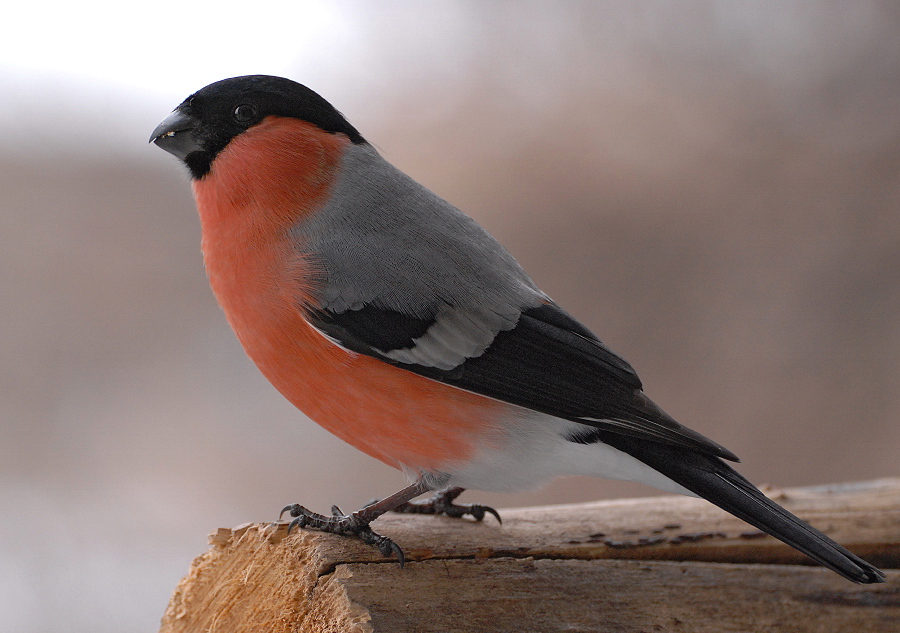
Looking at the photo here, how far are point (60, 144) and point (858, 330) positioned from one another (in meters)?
5.38

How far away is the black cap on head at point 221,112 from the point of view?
7.66ft

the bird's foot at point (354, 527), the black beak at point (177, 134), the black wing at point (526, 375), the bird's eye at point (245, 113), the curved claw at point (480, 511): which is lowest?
the bird's foot at point (354, 527)

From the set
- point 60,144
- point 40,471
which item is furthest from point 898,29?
point 40,471

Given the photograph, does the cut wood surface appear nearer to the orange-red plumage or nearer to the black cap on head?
the orange-red plumage

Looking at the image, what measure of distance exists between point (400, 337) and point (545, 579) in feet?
2.36

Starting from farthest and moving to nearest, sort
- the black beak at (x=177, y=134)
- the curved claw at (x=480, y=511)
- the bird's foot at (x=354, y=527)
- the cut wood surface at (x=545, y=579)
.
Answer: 1. the curved claw at (x=480, y=511)
2. the black beak at (x=177, y=134)
3. the bird's foot at (x=354, y=527)
4. the cut wood surface at (x=545, y=579)

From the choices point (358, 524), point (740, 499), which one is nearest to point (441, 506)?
point (358, 524)

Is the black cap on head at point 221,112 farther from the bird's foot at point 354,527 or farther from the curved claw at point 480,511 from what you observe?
the curved claw at point 480,511

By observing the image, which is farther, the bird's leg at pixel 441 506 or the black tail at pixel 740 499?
the bird's leg at pixel 441 506

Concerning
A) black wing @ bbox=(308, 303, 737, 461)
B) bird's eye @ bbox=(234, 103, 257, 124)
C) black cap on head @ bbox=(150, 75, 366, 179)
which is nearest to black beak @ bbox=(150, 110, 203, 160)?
black cap on head @ bbox=(150, 75, 366, 179)

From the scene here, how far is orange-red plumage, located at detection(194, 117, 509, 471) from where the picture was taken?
2.11 metres

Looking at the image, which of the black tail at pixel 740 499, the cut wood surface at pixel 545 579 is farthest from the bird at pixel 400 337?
the cut wood surface at pixel 545 579

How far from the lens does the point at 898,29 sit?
609cm

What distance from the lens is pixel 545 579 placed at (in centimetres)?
211
